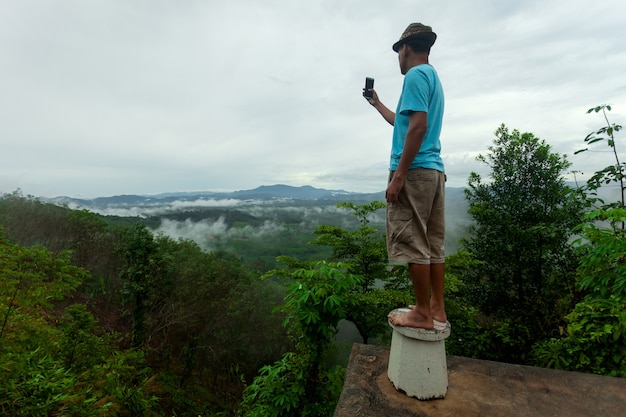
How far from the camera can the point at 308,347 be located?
3428 mm

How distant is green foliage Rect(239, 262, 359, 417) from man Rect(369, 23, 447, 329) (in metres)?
1.04

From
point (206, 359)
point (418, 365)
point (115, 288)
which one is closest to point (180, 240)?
point (115, 288)

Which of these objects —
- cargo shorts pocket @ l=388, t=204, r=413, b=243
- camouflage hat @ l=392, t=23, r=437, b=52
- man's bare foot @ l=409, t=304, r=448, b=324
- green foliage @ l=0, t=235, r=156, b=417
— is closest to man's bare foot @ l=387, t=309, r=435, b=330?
man's bare foot @ l=409, t=304, r=448, b=324

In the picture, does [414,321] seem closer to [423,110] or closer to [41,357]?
[423,110]

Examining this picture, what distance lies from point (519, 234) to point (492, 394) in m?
7.72

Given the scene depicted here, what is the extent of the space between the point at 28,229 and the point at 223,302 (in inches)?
499

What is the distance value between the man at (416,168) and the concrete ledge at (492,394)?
19.4 inches

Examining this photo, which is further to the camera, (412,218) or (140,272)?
(140,272)

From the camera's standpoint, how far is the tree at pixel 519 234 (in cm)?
801

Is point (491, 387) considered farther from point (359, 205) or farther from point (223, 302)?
point (223, 302)

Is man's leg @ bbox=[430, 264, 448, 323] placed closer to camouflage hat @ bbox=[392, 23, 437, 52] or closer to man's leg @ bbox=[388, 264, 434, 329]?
man's leg @ bbox=[388, 264, 434, 329]

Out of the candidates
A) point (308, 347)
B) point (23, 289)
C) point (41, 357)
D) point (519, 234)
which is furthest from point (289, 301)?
point (519, 234)

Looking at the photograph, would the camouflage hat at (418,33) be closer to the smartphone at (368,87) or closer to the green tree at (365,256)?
the smartphone at (368,87)

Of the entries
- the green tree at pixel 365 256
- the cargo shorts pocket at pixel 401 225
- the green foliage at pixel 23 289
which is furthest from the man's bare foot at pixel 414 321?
the green tree at pixel 365 256
